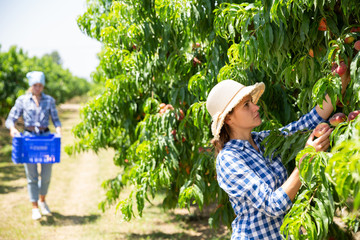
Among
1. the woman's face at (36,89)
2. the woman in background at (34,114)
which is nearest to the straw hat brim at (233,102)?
the woman in background at (34,114)

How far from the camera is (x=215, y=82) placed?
2.58m

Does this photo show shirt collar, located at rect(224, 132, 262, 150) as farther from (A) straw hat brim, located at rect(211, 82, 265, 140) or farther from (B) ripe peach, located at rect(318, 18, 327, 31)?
(B) ripe peach, located at rect(318, 18, 327, 31)

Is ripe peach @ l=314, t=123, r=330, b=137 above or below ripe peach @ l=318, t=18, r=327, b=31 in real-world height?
below

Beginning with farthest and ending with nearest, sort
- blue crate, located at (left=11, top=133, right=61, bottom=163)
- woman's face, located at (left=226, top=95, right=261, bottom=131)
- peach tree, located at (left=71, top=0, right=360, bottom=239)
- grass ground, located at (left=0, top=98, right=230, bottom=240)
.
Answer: grass ground, located at (left=0, top=98, right=230, bottom=240) → blue crate, located at (left=11, top=133, right=61, bottom=163) → woman's face, located at (left=226, top=95, right=261, bottom=131) → peach tree, located at (left=71, top=0, right=360, bottom=239)

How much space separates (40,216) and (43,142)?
106 cm

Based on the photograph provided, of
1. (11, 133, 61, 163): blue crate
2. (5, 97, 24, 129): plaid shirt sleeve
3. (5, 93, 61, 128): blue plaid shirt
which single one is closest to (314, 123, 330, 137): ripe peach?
(11, 133, 61, 163): blue crate

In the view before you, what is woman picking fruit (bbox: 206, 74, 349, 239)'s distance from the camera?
1.61 m

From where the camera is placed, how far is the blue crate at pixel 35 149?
4578mm

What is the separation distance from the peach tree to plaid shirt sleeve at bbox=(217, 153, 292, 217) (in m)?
0.11

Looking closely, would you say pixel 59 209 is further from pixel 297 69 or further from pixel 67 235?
pixel 297 69

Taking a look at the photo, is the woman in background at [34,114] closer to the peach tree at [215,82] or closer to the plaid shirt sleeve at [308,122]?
the peach tree at [215,82]

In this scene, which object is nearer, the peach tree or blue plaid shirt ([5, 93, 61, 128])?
the peach tree

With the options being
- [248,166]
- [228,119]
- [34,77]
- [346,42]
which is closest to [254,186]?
[248,166]

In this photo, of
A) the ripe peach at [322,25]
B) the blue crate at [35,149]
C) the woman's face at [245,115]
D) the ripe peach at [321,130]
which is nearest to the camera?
the ripe peach at [321,130]
